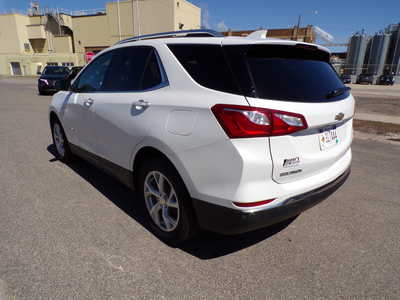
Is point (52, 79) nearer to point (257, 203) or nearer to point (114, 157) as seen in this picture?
point (114, 157)

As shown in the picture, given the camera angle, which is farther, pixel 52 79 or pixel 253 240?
pixel 52 79

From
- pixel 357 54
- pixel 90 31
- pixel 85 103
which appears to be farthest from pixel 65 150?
pixel 90 31

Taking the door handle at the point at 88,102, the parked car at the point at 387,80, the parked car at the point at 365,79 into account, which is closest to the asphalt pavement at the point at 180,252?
the door handle at the point at 88,102

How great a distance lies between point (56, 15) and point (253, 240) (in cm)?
6896

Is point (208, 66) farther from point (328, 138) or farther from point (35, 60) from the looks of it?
point (35, 60)

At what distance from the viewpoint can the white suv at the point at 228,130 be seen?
1883 mm

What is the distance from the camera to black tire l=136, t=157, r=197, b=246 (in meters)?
2.25

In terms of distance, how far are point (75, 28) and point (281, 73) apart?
67039 mm

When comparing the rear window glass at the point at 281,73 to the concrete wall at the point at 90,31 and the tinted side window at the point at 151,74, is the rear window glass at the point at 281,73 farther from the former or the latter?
the concrete wall at the point at 90,31

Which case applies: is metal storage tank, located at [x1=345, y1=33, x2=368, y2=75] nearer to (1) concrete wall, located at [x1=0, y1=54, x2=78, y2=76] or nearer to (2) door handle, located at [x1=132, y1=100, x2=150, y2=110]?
(1) concrete wall, located at [x1=0, y1=54, x2=78, y2=76]

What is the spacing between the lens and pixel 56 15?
187 feet

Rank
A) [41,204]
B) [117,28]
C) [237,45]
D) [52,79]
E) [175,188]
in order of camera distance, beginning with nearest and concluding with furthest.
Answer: [237,45] < [175,188] < [41,204] < [52,79] < [117,28]

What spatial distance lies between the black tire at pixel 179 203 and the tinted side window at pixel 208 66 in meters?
0.76

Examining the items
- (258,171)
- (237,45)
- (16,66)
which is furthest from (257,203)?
(16,66)
